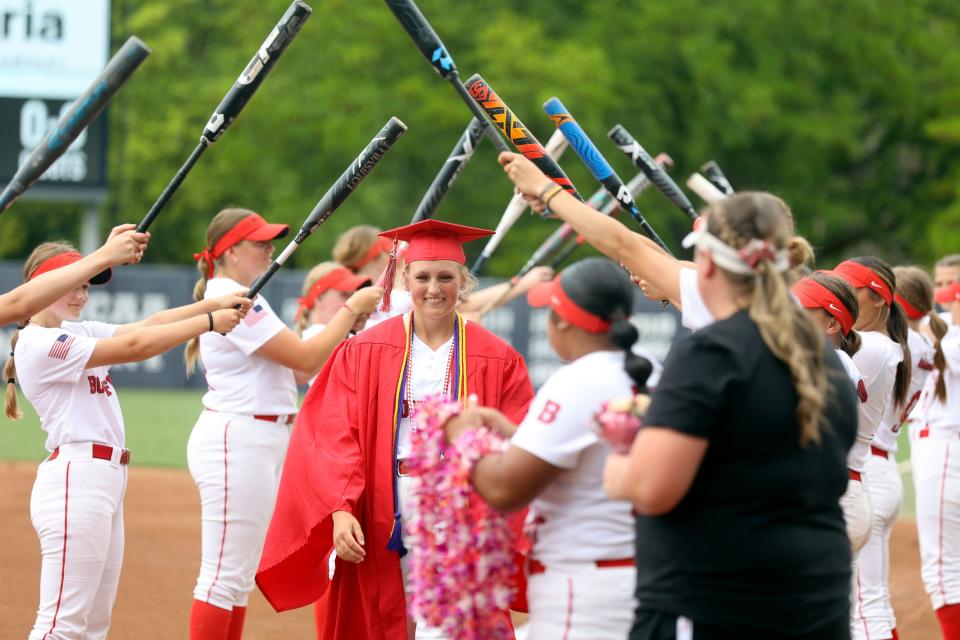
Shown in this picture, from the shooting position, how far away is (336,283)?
6801mm

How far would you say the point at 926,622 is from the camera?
760 centimetres

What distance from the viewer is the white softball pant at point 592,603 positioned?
3.48 m

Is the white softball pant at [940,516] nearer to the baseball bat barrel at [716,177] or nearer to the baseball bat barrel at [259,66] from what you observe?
the baseball bat barrel at [716,177]

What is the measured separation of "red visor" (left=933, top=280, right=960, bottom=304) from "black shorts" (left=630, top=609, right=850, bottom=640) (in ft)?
13.7

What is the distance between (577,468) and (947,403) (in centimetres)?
363

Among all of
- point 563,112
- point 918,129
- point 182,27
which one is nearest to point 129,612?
point 563,112

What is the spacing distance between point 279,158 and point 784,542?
2557 cm

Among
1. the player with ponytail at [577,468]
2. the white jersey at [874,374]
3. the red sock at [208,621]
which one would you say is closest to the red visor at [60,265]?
the red sock at [208,621]

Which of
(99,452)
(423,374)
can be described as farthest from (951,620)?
(99,452)

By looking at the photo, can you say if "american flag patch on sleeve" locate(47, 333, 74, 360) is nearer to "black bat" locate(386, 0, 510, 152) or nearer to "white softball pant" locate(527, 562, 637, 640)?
"black bat" locate(386, 0, 510, 152)

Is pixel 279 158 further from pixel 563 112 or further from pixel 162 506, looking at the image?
pixel 563 112

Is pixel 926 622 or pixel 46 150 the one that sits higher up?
pixel 46 150

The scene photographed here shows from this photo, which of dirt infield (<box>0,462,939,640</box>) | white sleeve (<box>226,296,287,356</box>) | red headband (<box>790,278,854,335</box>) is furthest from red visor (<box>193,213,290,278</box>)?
red headband (<box>790,278,854,335</box>)

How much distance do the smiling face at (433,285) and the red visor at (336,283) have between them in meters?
1.68
